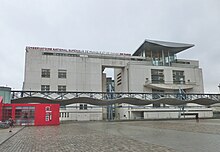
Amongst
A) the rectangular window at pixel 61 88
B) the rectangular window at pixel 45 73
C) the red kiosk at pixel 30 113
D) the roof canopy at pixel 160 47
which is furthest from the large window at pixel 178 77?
the red kiosk at pixel 30 113

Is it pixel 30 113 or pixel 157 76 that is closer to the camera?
pixel 30 113

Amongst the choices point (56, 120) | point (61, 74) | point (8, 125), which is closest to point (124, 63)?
point (61, 74)

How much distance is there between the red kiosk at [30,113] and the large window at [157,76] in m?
41.0

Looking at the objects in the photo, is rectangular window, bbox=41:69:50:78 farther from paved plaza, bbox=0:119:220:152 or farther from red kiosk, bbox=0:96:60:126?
paved plaza, bbox=0:119:220:152

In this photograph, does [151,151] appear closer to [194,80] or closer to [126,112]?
[126,112]

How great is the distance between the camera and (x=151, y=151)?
27.9 feet

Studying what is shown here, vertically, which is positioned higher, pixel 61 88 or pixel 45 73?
pixel 45 73

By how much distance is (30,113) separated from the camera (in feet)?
95.4

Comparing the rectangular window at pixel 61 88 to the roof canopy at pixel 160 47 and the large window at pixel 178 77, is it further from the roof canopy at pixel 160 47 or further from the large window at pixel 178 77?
the large window at pixel 178 77

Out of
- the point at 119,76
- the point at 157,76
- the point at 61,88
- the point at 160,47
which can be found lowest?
the point at 61,88

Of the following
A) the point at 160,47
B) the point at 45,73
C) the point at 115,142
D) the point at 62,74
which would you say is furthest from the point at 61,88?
the point at 115,142

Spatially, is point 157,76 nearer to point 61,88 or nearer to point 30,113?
point 61,88

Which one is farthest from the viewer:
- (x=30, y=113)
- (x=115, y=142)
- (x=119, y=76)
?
(x=119, y=76)

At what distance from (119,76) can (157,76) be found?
13.6 m
